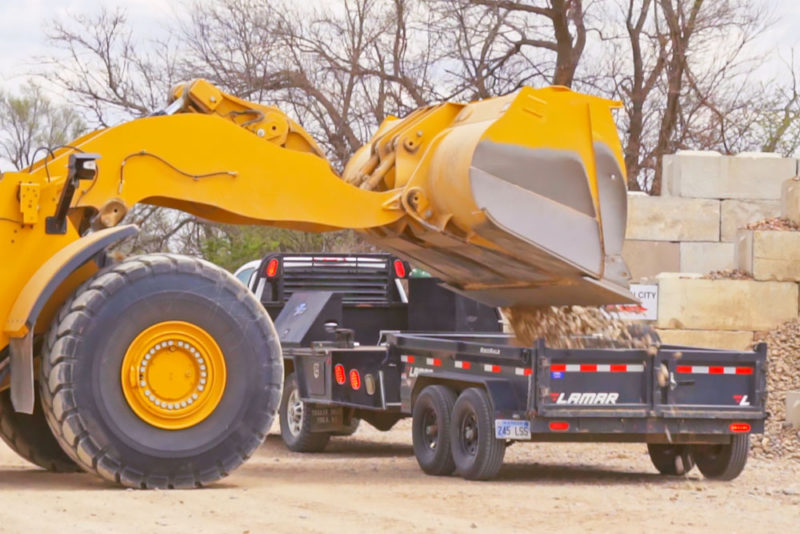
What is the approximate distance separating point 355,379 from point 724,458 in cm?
363

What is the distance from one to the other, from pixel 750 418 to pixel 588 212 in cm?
Result: 219

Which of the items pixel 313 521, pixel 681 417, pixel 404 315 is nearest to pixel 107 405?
pixel 313 521

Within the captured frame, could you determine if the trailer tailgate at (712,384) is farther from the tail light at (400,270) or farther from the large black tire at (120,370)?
the tail light at (400,270)

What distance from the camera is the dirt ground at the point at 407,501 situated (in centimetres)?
818

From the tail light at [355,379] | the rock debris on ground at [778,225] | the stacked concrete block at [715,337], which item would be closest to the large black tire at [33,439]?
the tail light at [355,379]

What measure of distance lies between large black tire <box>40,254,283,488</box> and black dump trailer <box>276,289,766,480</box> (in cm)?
193

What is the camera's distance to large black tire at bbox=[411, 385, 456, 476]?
38.9 ft

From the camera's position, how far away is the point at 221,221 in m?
10.8

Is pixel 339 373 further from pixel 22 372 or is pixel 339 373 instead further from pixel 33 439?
pixel 22 372

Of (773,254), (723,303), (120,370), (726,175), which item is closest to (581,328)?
(120,370)

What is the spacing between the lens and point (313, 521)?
27.2ft

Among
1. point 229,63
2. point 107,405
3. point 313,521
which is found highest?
point 229,63

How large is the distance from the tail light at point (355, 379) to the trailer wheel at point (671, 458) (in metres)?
2.81

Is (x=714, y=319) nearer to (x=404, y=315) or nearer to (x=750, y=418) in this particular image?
(x=404, y=315)
